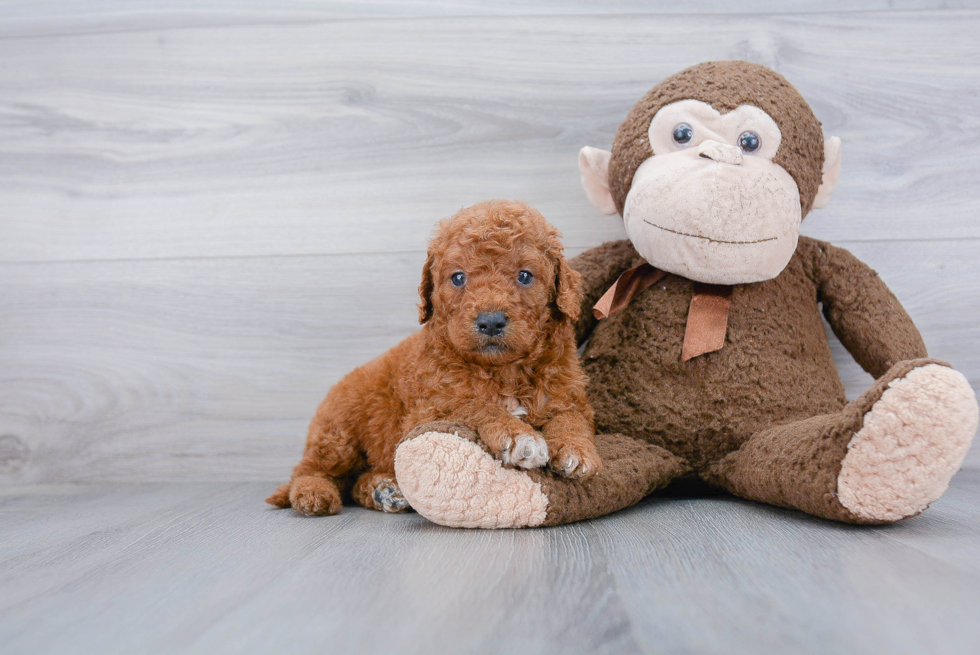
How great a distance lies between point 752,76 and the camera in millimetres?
1242

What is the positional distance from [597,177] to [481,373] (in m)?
0.51

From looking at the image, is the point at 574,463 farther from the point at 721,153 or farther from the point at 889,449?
the point at 721,153

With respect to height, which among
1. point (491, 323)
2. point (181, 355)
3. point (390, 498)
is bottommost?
point (390, 498)

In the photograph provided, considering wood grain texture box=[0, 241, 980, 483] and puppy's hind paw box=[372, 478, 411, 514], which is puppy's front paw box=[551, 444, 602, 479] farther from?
wood grain texture box=[0, 241, 980, 483]

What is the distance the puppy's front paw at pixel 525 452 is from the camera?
98 cm

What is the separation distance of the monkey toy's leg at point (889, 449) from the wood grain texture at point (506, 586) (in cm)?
5

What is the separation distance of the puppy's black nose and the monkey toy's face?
0.35 metres

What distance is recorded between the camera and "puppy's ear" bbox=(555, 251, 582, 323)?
111 centimetres

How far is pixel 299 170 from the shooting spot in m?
1.59

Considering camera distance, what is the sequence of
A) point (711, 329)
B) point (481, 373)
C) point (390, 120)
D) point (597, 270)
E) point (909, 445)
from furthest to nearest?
point (390, 120), point (597, 270), point (711, 329), point (481, 373), point (909, 445)

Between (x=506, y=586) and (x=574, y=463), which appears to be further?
(x=574, y=463)

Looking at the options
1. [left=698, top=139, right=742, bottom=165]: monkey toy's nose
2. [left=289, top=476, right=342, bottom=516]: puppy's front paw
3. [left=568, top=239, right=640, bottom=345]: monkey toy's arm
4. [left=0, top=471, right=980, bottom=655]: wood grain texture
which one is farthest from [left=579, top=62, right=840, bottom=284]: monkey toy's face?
[left=289, top=476, right=342, bottom=516]: puppy's front paw

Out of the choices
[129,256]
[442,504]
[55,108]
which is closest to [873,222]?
[442,504]

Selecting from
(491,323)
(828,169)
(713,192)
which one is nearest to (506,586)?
(491,323)
